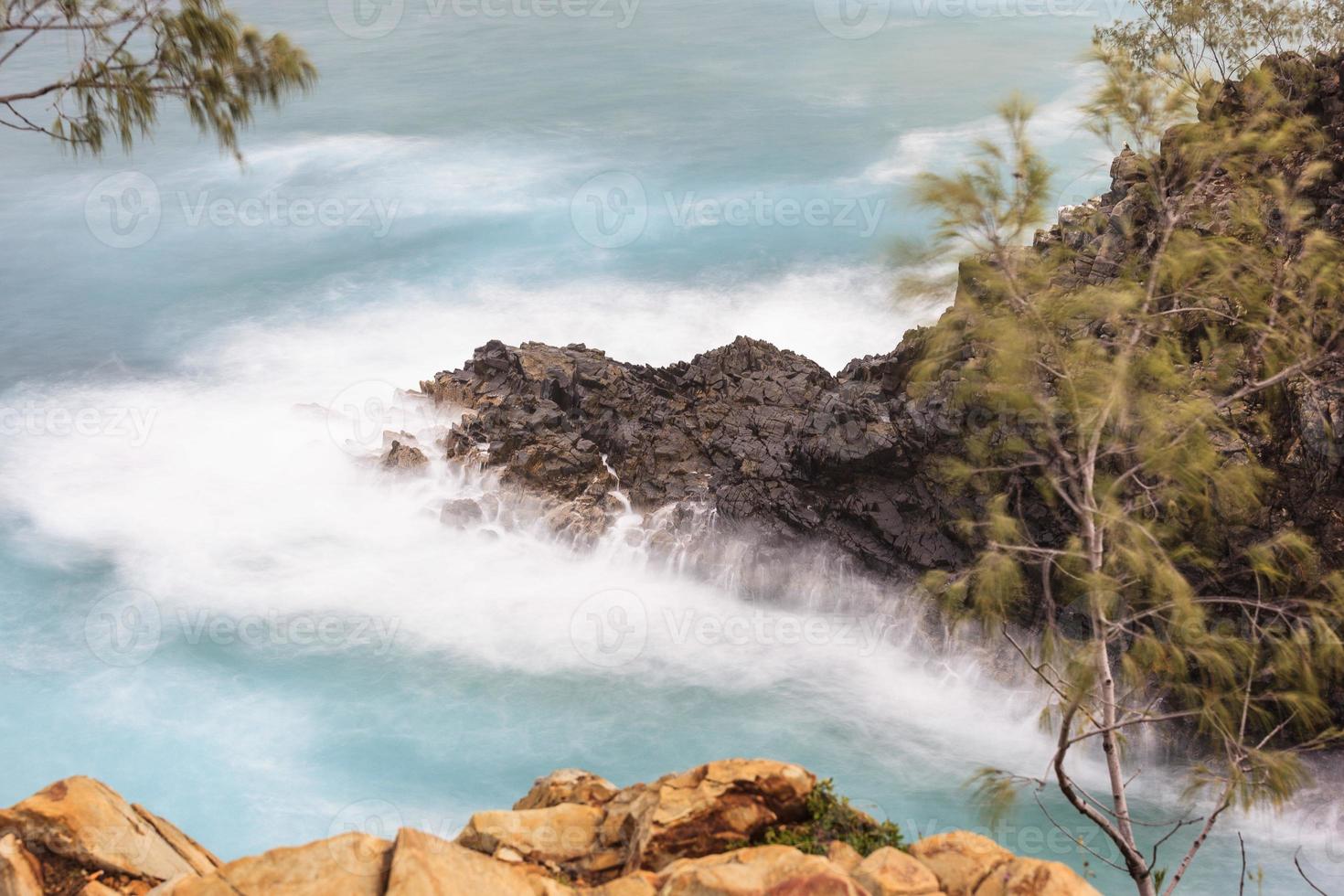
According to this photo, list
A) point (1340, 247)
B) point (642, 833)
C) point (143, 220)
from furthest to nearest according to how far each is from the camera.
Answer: point (143, 220)
point (1340, 247)
point (642, 833)

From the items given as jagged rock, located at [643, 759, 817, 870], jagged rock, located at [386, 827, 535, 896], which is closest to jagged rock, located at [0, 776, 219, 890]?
jagged rock, located at [386, 827, 535, 896]

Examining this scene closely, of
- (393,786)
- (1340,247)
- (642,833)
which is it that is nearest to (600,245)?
(393,786)

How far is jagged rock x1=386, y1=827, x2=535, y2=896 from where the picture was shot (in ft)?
25.3

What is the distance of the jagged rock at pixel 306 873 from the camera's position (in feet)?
25.4

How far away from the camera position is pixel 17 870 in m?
8.23

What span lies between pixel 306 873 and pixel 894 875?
394cm

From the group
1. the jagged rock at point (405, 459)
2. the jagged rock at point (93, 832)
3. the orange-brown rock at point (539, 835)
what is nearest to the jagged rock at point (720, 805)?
the orange-brown rock at point (539, 835)

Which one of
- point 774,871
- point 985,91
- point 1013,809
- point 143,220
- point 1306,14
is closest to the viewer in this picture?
point 774,871

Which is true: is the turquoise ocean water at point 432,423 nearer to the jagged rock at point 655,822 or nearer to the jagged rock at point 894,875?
the jagged rock at point 655,822

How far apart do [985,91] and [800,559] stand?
106ft

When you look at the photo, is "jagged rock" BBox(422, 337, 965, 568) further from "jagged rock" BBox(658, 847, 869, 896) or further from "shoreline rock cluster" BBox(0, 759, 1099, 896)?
"jagged rock" BBox(658, 847, 869, 896)

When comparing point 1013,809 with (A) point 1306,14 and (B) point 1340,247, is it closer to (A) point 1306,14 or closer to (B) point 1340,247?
(B) point 1340,247

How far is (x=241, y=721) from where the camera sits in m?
18.1

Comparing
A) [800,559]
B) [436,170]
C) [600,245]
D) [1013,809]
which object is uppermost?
[436,170]
